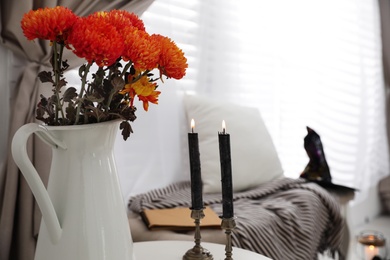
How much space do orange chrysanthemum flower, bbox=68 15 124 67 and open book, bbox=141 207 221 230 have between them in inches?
38.6

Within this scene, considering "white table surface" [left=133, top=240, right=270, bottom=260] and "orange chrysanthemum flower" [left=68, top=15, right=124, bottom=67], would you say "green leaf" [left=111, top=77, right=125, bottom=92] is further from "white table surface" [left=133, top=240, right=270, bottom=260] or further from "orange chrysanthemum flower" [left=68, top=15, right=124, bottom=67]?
"white table surface" [left=133, top=240, right=270, bottom=260]

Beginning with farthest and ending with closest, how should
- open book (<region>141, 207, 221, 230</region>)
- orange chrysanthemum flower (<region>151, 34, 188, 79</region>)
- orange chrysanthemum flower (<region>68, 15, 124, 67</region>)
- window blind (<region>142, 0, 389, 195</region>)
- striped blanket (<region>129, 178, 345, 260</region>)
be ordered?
window blind (<region>142, 0, 389, 195</region>), striped blanket (<region>129, 178, 345, 260</region>), open book (<region>141, 207, 221, 230</region>), orange chrysanthemum flower (<region>151, 34, 188, 79</region>), orange chrysanthemum flower (<region>68, 15, 124, 67</region>)

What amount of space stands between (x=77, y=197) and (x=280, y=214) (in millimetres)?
1306

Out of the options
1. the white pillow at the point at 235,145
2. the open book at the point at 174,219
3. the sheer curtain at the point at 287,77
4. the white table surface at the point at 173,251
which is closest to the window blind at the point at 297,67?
the sheer curtain at the point at 287,77

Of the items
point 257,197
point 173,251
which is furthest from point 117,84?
point 257,197

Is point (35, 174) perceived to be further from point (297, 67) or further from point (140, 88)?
point (297, 67)

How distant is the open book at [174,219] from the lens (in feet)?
5.75

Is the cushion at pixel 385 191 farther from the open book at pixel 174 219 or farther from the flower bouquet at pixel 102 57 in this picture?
the flower bouquet at pixel 102 57

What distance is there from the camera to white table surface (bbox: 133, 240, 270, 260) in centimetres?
125

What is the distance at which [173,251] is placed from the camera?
1.29 metres

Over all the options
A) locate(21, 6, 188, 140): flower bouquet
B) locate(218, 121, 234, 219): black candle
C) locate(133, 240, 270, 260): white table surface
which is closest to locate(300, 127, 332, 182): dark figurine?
locate(133, 240, 270, 260): white table surface

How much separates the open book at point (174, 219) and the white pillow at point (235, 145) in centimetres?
39

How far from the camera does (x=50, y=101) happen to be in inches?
36.8

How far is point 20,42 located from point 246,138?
1121mm
